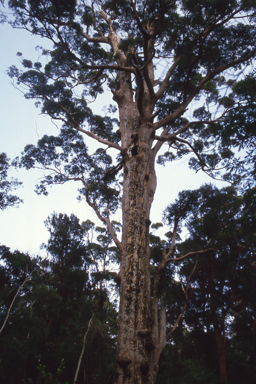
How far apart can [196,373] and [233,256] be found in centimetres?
499

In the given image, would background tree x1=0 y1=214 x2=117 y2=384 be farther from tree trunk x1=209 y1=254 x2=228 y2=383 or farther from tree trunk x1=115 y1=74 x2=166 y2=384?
tree trunk x1=115 y1=74 x2=166 y2=384

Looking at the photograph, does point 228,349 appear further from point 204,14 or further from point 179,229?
point 204,14

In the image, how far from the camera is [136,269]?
378 cm

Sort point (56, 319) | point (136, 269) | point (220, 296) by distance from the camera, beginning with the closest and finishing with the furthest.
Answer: point (136, 269) → point (220, 296) → point (56, 319)

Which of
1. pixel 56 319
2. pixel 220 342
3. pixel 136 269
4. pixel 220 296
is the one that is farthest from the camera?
pixel 56 319

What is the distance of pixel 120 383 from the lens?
2922mm

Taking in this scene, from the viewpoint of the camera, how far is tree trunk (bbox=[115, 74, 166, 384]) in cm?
308

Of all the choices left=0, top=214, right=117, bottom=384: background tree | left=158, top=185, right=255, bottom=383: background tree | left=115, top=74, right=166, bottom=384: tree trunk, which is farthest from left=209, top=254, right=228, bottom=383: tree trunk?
left=115, top=74, right=166, bottom=384: tree trunk

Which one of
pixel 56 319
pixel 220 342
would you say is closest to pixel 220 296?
pixel 220 342

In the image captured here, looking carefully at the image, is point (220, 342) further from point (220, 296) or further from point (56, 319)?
point (56, 319)

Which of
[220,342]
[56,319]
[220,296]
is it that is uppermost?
[220,296]

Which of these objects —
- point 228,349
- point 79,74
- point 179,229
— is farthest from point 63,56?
point 228,349

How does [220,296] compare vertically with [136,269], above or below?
above

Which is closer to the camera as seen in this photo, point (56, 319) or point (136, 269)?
point (136, 269)
